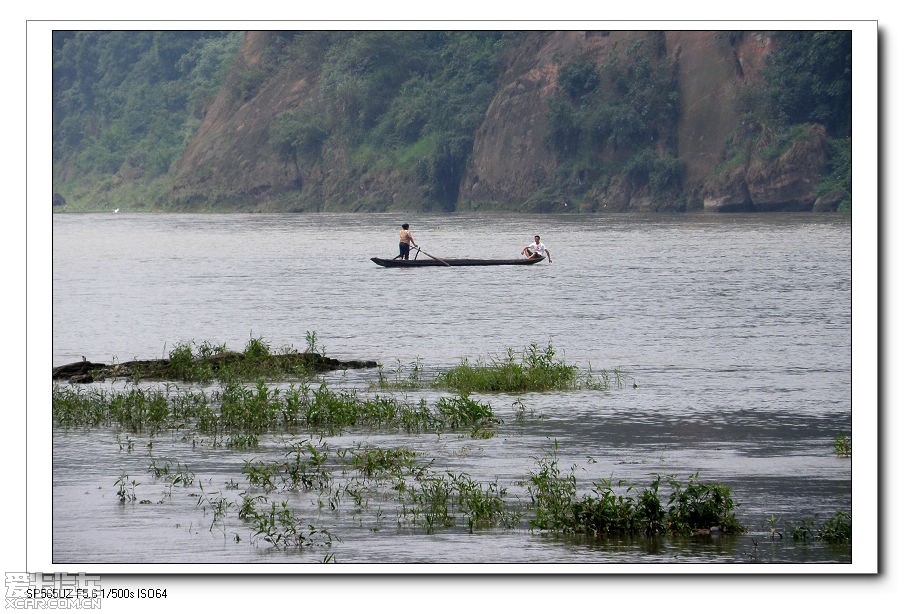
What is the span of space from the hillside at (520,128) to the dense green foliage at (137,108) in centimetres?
261

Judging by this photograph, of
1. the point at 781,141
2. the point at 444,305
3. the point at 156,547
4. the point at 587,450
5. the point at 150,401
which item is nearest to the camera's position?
the point at 156,547

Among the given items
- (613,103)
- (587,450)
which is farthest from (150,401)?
(613,103)

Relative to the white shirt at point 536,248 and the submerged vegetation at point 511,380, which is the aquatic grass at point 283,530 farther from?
the white shirt at point 536,248

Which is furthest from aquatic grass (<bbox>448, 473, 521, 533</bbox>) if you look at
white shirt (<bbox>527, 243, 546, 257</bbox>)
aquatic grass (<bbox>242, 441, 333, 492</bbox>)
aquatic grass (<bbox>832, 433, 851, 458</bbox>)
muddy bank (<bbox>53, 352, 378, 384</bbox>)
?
white shirt (<bbox>527, 243, 546, 257</bbox>)

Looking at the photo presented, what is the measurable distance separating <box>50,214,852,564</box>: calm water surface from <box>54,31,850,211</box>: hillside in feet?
50.1

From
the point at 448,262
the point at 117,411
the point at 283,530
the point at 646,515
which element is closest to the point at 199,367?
the point at 117,411

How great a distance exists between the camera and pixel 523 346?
24953mm

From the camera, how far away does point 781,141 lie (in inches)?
2918

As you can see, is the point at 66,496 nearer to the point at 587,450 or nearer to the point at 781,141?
the point at 587,450

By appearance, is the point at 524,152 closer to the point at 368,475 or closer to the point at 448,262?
the point at 448,262

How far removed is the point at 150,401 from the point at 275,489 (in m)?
4.50

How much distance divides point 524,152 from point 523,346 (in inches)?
2276
